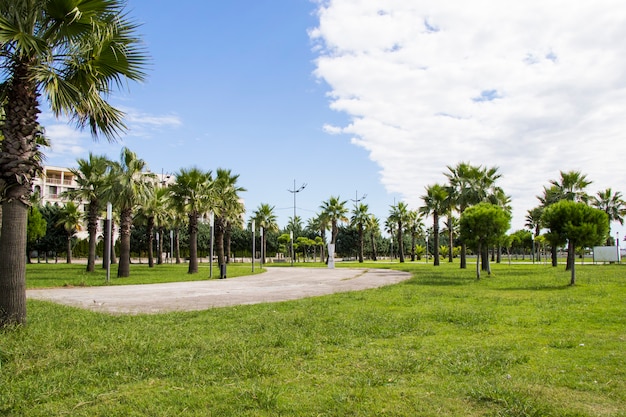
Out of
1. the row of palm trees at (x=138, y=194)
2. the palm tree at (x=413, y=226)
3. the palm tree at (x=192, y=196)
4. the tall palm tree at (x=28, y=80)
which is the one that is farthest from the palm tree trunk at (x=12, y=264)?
the palm tree at (x=413, y=226)

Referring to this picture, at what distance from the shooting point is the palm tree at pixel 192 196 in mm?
32344

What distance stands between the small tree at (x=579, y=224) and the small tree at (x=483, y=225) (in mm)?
2912

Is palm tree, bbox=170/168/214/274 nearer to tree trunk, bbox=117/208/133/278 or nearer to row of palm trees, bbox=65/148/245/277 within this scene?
row of palm trees, bbox=65/148/245/277

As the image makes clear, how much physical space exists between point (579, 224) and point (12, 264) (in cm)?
2170

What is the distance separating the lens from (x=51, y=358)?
6.22m

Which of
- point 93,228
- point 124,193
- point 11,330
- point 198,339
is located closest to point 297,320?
point 198,339

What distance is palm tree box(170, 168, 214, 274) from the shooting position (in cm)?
3234

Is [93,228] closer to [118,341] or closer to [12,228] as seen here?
[12,228]

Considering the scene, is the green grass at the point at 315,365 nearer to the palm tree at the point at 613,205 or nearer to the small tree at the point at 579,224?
the small tree at the point at 579,224

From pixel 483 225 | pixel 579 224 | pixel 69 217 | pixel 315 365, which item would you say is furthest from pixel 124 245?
pixel 69 217

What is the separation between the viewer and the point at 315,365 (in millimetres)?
5953

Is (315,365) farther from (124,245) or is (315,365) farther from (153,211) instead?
(153,211)

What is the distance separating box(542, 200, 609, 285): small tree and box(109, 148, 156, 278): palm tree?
2324 centimetres

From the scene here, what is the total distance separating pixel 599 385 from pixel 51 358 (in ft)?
22.8
